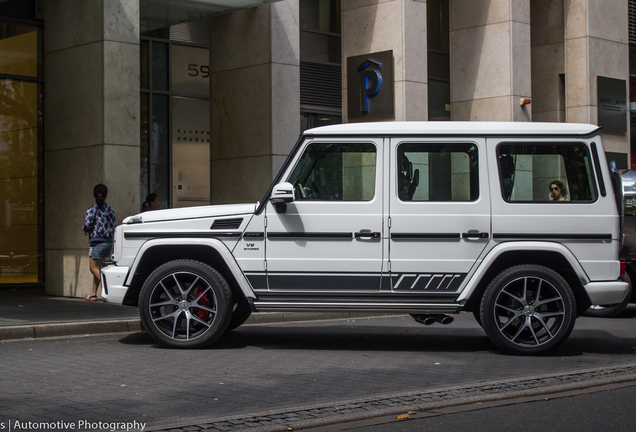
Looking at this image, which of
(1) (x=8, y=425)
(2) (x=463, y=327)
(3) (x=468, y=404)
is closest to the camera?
(1) (x=8, y=425)

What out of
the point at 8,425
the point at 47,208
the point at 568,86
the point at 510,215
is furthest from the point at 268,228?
Answer: the point at 568,86

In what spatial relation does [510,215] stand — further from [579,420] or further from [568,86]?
[568,86]

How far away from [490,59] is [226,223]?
40.6 ft

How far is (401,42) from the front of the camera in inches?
658

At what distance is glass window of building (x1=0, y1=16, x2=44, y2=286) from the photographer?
48.5 feet

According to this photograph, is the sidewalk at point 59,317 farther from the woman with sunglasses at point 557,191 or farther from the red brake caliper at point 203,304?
the woman with sunglasses at point 557,191

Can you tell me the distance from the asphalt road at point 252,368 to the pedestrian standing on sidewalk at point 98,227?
3399 mm

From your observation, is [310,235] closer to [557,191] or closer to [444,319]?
[444,319]

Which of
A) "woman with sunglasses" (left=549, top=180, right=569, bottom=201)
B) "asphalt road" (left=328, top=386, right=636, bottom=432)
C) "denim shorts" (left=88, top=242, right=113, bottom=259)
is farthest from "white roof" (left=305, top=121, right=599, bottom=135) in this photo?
"denim shorts" (left=88, top=242, right=113, bottom=259)

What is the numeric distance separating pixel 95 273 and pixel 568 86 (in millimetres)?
13124

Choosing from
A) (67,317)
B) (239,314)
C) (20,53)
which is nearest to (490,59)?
(20,53)

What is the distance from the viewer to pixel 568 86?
20.4 metres

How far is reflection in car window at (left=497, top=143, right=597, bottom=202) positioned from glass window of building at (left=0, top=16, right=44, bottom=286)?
10.0m

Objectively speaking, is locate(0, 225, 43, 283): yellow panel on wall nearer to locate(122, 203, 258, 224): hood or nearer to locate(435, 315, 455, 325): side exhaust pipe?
locate(122, 203, 258, 224): hood
